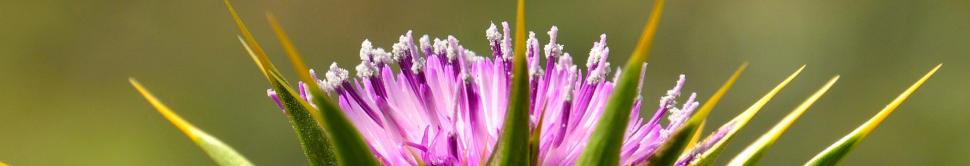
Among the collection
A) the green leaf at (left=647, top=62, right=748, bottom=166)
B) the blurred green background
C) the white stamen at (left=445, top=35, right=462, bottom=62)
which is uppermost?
the blurred green background

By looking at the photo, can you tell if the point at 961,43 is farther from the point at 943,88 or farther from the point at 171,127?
the point at 171,127

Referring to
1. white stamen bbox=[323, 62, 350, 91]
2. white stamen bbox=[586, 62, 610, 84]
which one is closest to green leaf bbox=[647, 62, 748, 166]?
white stamen bbox=[586, 62, 610, 84]

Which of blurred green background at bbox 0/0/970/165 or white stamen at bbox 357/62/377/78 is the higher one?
blurred green background at bbox 0/0/970/165

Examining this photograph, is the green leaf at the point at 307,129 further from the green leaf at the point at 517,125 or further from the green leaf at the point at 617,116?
the green leaf at the point at 617,116

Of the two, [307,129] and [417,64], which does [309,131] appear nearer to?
[307,129]

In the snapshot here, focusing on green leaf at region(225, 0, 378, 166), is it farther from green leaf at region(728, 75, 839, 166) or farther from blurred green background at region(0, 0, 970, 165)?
blurred green background at region(0, 0, 970, 165)

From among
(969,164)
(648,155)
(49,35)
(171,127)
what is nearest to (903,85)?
(969,164)

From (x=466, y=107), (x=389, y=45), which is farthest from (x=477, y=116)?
(x=389, y=45)
